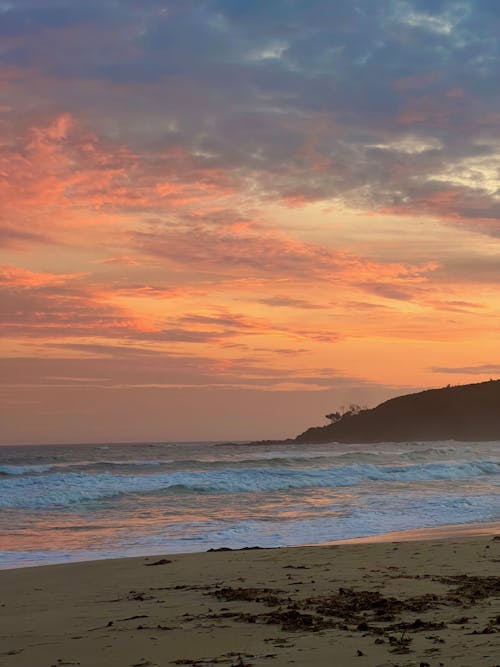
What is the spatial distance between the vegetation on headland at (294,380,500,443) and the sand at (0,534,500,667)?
152863mm

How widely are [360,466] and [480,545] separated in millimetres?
32288

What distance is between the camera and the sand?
618 cm

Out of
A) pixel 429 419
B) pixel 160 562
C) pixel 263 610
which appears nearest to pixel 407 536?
pixel 160 562

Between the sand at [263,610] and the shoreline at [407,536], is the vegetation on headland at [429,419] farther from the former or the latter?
the sand at [263,610]

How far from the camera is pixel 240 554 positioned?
43.2 ft

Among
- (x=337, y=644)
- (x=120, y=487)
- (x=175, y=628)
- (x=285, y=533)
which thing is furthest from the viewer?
(x=120, y=487)

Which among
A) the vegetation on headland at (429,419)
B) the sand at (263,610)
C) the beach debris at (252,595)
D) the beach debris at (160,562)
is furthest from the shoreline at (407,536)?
the vegetation on headland at (429,419)

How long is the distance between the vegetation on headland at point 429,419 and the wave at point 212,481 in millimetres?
120085

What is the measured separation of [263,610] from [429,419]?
169415mm

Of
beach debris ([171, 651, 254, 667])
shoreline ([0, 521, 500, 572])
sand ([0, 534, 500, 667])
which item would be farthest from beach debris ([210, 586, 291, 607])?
shoreline ([0, 521, 500, 572])

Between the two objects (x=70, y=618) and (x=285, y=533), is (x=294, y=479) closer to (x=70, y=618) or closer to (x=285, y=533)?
(x=285, y=533)

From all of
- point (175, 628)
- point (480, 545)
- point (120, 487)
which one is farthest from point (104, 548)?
point (120, 487)

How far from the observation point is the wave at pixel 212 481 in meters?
28.7

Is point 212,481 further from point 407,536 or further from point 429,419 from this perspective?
point 429,419
